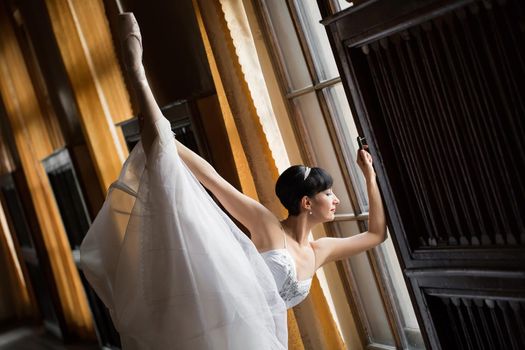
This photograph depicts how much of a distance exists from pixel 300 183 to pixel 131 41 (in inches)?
29.9

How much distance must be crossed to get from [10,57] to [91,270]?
4.79m

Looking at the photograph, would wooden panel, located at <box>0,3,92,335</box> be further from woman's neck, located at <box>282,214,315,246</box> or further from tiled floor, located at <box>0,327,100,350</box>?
woman's neck, located at <box>282,214,315,246</box>

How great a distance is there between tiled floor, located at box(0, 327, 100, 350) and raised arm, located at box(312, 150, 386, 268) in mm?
4232

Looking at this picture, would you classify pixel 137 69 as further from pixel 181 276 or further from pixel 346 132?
pixel 346 132

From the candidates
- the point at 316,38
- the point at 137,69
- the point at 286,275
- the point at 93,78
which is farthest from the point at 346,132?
the point at 93,78

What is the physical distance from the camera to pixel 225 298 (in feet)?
7.47

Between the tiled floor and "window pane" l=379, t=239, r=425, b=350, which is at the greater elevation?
"window pane" l=379, t=239, r=425, b=350

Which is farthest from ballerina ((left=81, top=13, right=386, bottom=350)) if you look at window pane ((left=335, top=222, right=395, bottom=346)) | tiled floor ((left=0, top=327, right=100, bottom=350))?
tiled floor ((left=0, top=327, right=100, bottom=350))

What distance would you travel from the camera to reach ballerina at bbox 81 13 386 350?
227 cm

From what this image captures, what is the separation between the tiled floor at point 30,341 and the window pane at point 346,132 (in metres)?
4.17

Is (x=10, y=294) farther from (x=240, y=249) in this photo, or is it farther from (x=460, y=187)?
(x=460, y=187)

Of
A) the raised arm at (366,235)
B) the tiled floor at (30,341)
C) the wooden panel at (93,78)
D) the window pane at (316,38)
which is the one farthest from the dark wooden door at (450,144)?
the tiled floor at (30,341)

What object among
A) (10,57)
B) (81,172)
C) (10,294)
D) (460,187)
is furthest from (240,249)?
(10,294)

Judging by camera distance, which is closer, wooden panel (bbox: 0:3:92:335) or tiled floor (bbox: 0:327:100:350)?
wooden panel (bbox: 0:3:92:335)
